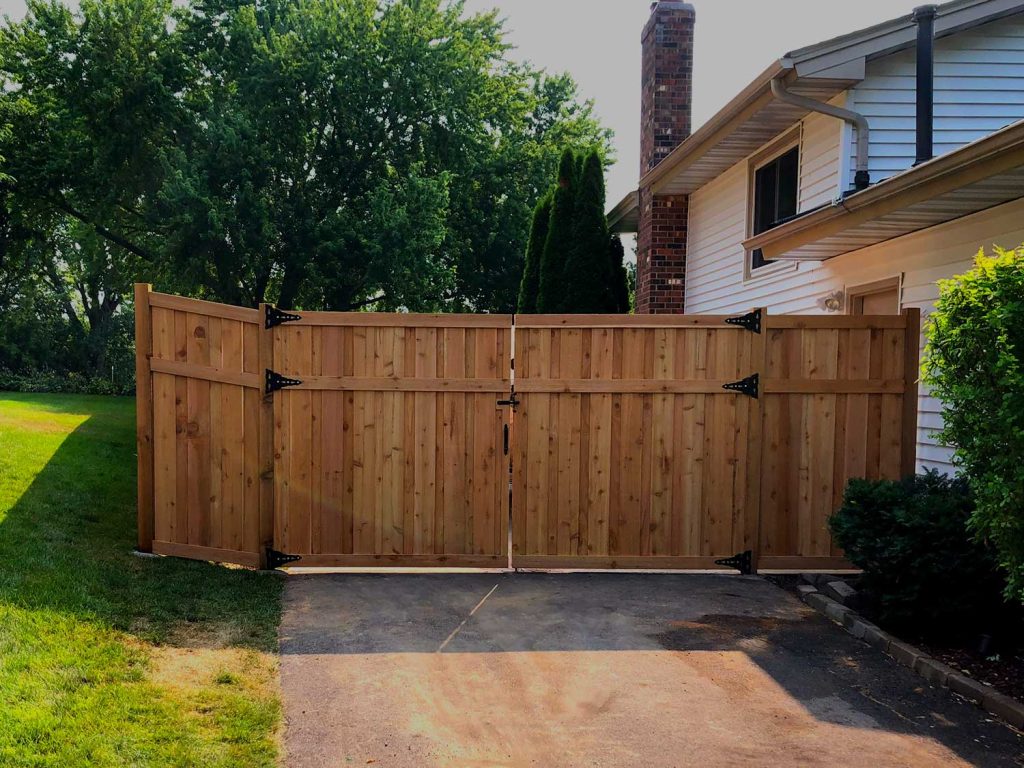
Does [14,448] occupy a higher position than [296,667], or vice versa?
[14,448]

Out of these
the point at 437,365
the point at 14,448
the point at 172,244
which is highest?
the point at 172,244

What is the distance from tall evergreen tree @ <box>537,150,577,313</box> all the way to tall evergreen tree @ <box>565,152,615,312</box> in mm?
90

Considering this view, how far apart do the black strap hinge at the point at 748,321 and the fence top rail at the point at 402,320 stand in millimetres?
1645

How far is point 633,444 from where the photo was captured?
6477mm

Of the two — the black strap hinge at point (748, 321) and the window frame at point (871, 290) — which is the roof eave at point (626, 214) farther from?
the black strap hinge at point (748, 321)

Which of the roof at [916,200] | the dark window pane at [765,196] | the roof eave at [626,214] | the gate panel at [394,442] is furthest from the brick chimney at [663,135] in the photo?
the gate panel at [394,442]

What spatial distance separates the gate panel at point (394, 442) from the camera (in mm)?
6355

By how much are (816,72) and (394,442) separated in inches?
189

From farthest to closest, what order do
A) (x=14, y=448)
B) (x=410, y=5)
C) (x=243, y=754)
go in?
(x=410, y=5) → (x=14, y=448) → (x=243, y=754)

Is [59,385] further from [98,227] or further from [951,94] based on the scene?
[951,94]

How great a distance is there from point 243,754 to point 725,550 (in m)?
4.13

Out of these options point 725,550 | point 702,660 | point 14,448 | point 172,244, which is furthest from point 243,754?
point 172,244

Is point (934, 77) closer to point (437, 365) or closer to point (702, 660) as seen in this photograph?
point (437, 365)

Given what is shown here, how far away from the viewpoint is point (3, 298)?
93.0ft
